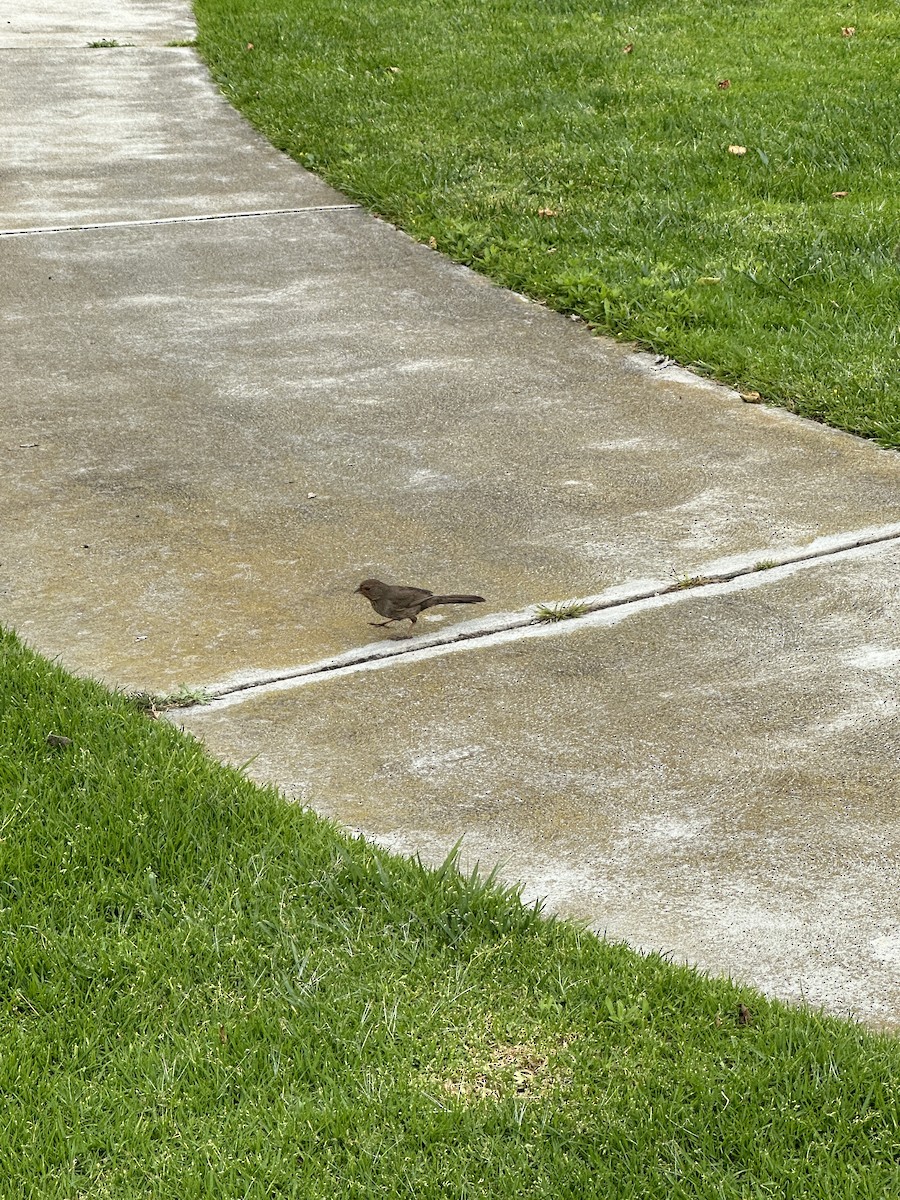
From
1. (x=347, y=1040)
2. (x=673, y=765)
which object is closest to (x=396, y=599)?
(x=673, y=765)

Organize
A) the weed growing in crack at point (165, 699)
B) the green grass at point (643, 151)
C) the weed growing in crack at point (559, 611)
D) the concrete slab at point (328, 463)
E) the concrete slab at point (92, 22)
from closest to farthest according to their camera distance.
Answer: the weed growing in crack at point (165, 699), the weed growing in crack at point (559, 611), the concrete slab at point (328, 463), the green grass at point (643, 151), the concrete slab at point (92, 22)

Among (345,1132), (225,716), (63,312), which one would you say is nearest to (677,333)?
(63,312)

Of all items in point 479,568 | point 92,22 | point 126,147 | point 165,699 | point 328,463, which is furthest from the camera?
point 92,22

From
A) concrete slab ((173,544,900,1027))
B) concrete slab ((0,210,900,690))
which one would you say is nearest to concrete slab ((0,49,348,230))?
concrete slab ((0,210,900,690))

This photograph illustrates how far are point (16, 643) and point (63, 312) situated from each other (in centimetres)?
326

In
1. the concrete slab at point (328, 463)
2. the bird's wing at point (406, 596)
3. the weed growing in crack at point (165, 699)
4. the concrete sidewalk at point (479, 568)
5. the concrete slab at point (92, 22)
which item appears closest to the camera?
the concrete sidewalk at point (479, 568)

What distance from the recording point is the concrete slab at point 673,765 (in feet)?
10.0

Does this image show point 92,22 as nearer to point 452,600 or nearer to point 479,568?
point 479,568

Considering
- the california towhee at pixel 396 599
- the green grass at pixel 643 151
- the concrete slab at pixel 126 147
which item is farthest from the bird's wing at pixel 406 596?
the concrete slab at pixel 126 147

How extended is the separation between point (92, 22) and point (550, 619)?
11572 millimetres

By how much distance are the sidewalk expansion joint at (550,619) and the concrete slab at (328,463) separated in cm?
6

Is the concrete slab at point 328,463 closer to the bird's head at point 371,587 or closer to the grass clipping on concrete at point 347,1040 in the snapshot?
the bird's head at point 371,587

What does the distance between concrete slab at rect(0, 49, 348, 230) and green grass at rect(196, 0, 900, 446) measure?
271mm

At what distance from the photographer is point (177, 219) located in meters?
8.28
